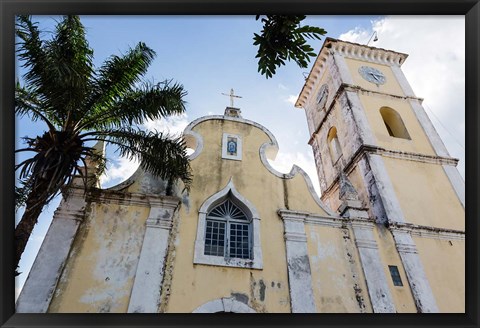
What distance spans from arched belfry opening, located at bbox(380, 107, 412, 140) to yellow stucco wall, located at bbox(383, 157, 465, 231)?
71.6 inches

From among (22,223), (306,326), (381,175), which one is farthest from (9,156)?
(381,175)

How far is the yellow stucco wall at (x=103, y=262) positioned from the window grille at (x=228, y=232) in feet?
5.54

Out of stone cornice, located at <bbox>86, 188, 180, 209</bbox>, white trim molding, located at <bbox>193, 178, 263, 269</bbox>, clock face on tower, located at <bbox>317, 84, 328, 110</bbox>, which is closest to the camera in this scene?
white trim molding, located at <bbox>193, 178, 263, 269</bbox>

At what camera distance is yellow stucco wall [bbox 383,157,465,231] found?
36.0 feet

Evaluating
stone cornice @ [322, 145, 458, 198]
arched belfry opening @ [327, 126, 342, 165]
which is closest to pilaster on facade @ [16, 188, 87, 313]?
stone cornice @ [322, 145, 458, 198]

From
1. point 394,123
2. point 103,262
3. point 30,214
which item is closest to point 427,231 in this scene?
point 394,123

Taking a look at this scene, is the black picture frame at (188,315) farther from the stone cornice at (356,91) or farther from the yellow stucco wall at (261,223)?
the stone cornice at (356,91)

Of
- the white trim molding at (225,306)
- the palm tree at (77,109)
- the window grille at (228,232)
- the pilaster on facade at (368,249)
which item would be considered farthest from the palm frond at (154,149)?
the pilaster on facade at (368,249)

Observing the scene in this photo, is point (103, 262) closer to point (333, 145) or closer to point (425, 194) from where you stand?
point (425, 194)

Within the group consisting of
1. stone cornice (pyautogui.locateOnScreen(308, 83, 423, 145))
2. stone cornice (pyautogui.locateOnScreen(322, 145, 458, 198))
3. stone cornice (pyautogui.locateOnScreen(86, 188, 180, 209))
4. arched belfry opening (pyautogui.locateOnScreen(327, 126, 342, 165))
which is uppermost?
stone cornice (pyautogui.locateOnScreen(308, 83, 423, 145))

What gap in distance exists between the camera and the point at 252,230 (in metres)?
9.30

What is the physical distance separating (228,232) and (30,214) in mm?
4501

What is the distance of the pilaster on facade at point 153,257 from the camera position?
24.6 feet

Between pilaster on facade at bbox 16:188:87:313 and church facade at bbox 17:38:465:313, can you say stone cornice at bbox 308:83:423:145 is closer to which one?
church facade at bbox 17:38:465:313
